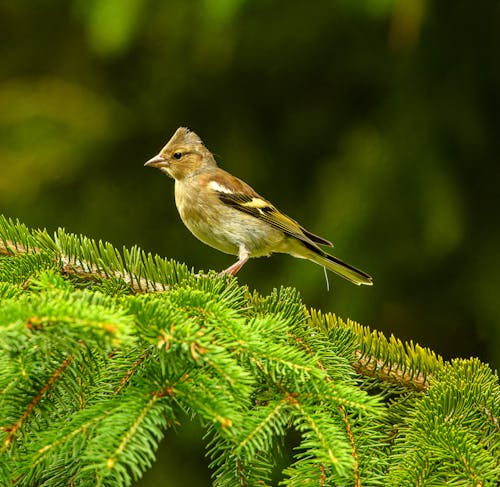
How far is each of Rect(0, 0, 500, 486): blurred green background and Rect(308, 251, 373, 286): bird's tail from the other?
0.77 ft

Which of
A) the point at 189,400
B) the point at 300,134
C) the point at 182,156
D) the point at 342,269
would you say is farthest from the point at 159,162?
the point at 189,400

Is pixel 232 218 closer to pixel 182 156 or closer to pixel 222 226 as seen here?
pixel 222 226

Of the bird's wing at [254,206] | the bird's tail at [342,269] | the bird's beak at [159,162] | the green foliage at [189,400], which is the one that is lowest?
the bird's tail at [342,269]

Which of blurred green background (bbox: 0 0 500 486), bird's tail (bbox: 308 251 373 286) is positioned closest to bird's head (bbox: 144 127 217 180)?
blurred green background (bbox: 0 0 500 486)

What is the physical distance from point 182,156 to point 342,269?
136 cm

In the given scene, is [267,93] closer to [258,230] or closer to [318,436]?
[258,230]

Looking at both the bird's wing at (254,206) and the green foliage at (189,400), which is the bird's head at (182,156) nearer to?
the bird's wing at (254,206)

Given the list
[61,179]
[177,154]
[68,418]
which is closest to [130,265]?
[68,418]

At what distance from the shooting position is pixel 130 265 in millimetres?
2852

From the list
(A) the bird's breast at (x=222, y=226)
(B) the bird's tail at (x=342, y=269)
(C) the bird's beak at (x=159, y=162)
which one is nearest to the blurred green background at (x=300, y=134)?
(B) the bird's tail at (x=342, y=269)

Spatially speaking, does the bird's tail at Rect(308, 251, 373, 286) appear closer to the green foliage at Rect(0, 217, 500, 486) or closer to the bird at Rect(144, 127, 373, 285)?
the bird at Rect(144, 127, 373, 285)

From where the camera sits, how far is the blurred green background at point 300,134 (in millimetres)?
4652

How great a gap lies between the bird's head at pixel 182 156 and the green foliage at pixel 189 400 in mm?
2651

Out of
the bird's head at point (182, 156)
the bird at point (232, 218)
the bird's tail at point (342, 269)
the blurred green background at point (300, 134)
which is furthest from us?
the bird's head at point (182, 156)
